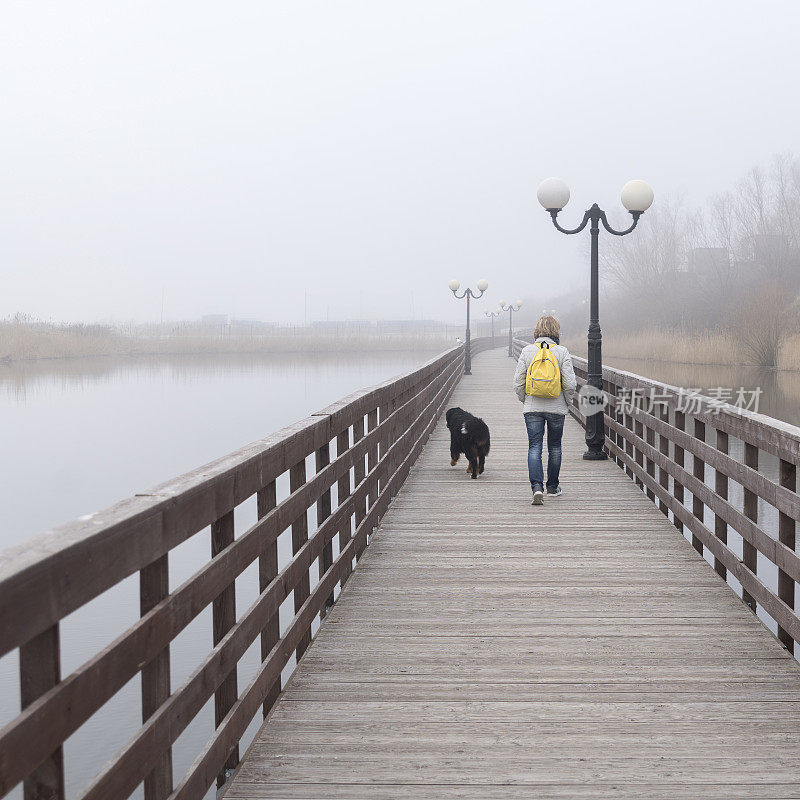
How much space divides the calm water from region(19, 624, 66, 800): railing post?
5.55m

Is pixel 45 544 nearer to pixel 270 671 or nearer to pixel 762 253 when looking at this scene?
pixel 270 671

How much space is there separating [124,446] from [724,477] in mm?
26379

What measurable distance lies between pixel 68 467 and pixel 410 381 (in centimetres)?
1821

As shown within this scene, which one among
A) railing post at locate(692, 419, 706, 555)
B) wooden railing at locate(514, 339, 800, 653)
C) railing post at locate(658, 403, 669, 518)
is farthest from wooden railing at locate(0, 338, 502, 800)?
railing post at locate(658, 403, 669, 518)

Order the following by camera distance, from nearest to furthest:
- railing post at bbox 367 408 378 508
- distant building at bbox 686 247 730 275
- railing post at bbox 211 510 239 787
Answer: railing post at bbox 211 510 239 787 → railing post at bbox 367 408 378 508 → distant building at bbox 686 247 730 275

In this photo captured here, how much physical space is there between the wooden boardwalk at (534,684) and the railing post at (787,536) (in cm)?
10

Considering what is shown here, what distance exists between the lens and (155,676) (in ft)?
8.43

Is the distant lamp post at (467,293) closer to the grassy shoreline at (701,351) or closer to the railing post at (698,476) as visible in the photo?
the grassy shoreline at (701,351)

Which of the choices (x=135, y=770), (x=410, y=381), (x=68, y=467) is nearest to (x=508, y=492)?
(x=410, y=381)

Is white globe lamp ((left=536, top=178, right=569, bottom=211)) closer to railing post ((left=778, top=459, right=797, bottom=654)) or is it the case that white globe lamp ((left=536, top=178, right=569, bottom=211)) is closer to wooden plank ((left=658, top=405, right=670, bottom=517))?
wooden plank ((left=658, top=405, right=670, bottom=517))

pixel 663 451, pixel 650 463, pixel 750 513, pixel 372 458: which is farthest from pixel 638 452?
pixel 750 513

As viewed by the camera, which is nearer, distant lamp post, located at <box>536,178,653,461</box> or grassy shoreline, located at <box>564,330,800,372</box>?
distant lamp post, located at <box>536,178,653,461</box>

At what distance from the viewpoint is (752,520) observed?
17.6 feet

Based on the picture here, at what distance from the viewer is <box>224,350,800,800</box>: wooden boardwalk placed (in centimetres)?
329
